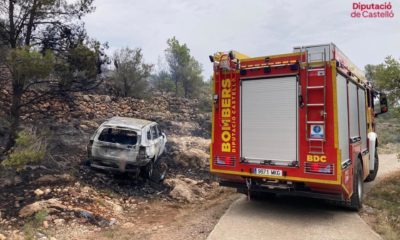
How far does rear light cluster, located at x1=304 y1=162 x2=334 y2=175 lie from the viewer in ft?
20.7

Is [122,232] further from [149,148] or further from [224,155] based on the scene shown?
[149,148]

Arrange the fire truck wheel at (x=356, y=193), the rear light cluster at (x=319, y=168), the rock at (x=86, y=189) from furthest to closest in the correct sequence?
the rock at (x=86, y=189) < the fire truck wheel at (x=356, y=193) < the rear light cluster at (x=319, y=168)

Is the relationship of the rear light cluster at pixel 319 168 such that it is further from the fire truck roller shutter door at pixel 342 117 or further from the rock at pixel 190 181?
the rock at pixel 190 181

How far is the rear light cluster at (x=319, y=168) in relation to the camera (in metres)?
6.31

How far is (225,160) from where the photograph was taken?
7.41 meters

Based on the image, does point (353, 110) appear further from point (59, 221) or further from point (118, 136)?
point (59, 221)

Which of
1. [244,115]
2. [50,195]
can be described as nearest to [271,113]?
[244,115]

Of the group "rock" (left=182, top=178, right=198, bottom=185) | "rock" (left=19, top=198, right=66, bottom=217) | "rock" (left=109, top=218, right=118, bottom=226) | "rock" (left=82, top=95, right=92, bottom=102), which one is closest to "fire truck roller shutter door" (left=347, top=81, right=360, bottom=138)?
"rock" (left=182, top=178, right=198, bottom=185)

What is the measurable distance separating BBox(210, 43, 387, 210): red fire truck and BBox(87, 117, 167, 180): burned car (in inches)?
124

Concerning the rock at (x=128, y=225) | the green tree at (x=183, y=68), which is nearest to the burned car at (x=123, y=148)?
the rock at (x=128, y=225)

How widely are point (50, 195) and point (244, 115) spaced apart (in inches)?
199

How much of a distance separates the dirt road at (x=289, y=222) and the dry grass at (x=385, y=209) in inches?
10.4

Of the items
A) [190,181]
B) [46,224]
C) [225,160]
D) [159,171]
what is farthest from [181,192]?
[46,224]

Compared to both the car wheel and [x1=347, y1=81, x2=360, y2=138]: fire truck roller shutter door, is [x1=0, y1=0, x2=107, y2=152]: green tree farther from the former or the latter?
[x1=347, y1=81, x2=360, y2=138]: fire truck roller shutter door
